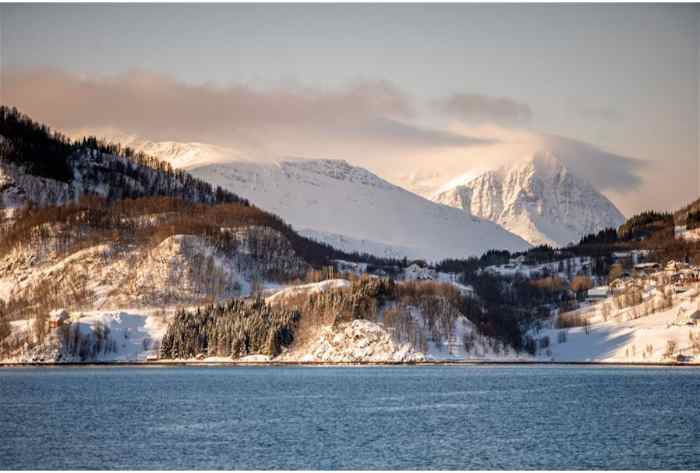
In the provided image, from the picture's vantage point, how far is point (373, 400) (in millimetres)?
146750

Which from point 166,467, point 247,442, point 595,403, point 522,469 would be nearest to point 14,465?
point 166,467

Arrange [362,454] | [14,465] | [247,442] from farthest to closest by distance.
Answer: [247,442], [362,454], [14,465]

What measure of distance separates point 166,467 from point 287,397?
6452 centimetres

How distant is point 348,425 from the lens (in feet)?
382

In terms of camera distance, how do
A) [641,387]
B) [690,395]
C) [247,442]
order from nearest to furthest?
1. [247,442]
2. [690,395]
3. [641,387]

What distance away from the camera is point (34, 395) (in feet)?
496

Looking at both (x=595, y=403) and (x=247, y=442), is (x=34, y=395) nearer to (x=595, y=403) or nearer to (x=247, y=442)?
(x=247, y=442)

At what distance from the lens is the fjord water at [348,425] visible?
92250 mm

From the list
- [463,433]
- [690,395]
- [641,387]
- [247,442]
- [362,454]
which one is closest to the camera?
[362,454]

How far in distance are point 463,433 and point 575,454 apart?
15.2 metres

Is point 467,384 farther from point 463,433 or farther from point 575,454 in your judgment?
point 575,454

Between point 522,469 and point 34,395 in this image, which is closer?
point 522,469

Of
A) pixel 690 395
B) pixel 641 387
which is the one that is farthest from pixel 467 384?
pixel 690 395

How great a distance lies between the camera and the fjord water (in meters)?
92.2
